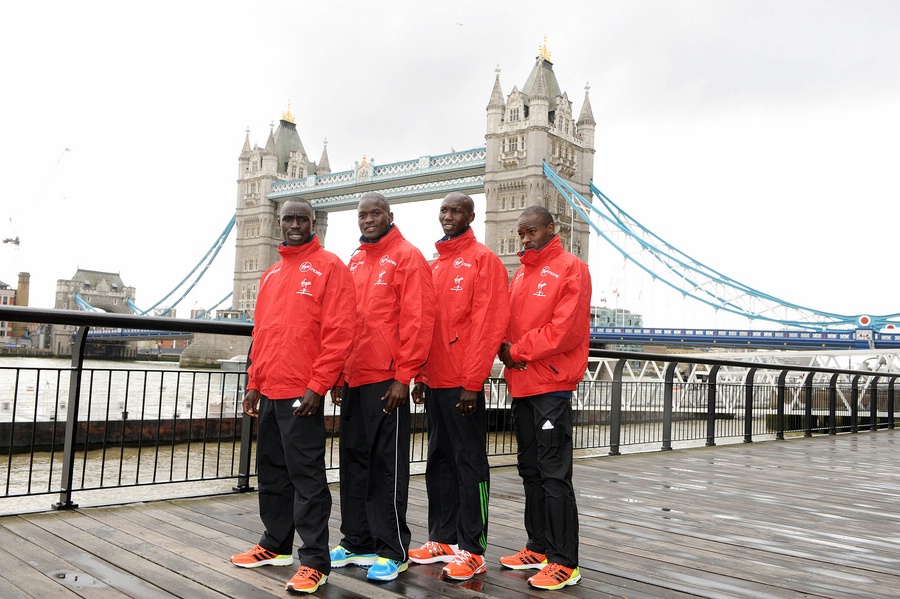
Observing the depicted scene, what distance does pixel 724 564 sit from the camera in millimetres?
3229

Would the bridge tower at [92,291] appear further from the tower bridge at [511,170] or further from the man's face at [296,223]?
the man's face at [296,223]

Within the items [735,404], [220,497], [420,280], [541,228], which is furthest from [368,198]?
[735,404]

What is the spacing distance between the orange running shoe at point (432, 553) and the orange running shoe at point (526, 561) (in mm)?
227

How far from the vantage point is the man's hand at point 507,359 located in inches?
123

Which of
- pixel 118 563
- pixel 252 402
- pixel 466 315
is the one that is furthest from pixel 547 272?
pixel 118 563

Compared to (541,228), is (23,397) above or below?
below

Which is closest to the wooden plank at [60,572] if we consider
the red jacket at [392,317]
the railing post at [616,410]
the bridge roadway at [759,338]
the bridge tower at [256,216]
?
the red jacket at [392,317]

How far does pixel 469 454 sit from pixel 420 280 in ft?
2.48

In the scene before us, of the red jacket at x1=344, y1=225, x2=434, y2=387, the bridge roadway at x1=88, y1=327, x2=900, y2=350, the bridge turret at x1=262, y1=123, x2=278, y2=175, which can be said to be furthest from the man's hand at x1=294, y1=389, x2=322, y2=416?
the bridge turret at x1=262, y1=123, x2=278, y2=175

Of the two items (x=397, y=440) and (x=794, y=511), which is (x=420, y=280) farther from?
(x=794, y=511)

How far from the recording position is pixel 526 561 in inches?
122

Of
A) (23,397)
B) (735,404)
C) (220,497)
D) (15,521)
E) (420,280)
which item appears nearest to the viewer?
(420,280)

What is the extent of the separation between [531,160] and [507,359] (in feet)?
175

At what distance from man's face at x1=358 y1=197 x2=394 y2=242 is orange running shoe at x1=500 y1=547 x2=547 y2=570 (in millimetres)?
1432
